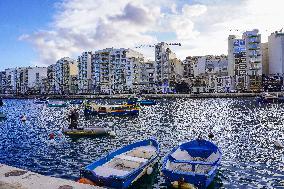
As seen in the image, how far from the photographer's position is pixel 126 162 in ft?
68.0

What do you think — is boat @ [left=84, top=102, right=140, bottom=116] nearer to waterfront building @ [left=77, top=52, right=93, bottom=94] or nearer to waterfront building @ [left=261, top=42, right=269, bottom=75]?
waterfront building @ [left=261, top=42, right=269, bottom=75]

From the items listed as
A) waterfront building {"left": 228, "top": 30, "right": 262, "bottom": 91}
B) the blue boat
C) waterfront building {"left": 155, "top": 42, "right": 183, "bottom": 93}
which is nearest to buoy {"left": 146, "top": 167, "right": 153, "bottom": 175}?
the blue boat

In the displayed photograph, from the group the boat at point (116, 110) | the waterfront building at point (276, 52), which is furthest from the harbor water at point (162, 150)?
the waterfront building at point (276, 52)

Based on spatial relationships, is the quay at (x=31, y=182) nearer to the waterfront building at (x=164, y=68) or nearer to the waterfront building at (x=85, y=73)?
the waterfront building at (x=164, y=68)

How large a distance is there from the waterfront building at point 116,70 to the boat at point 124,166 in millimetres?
140337

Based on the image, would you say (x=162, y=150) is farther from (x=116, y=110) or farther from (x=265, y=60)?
(x=265, y=60)

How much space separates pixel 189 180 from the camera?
690 inches

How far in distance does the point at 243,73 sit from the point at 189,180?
133975 mm

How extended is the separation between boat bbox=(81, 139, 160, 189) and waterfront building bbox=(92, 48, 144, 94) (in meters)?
140

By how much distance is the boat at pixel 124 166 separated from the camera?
17.2m

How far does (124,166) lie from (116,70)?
154 m

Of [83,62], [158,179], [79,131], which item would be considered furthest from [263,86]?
[158,179]

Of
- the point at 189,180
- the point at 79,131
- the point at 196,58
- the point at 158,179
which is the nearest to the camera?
the point at 189,180

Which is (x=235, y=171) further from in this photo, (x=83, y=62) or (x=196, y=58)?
(x=83, y=62)
